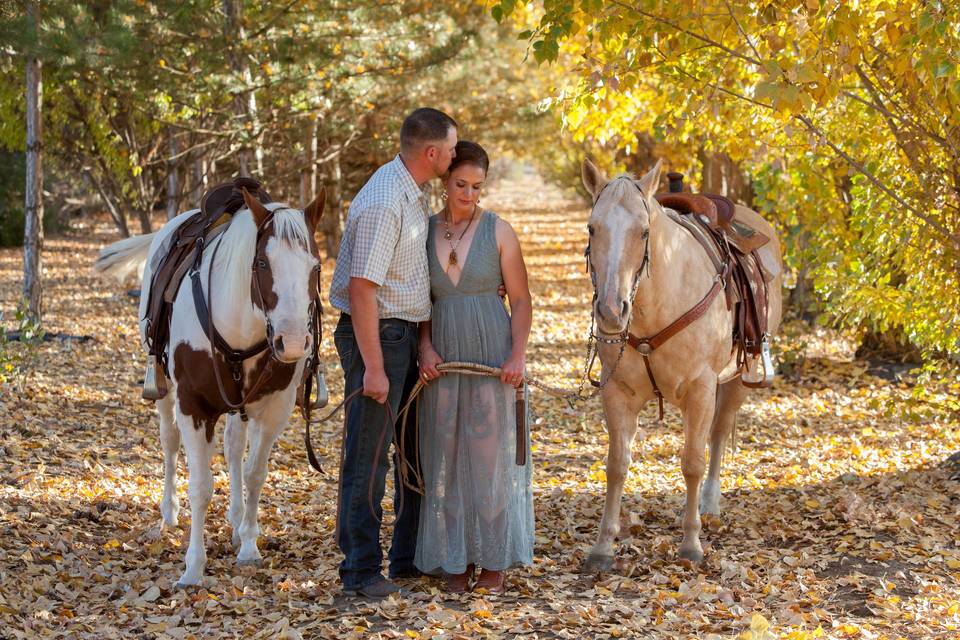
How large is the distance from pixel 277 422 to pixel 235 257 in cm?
98

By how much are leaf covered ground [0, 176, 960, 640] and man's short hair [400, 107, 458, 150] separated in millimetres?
1980

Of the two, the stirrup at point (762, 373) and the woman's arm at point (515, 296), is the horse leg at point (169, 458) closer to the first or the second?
the woman's arm at point (515, 296)

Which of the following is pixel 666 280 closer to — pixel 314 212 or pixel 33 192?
pixel 314 212

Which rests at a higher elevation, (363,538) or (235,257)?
(235,257)

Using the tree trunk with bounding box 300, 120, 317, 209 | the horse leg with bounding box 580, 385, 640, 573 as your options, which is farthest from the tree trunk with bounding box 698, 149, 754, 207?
the horse leg with bounding box 580, 385, 640, 573

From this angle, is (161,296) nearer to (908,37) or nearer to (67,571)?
(67,571)

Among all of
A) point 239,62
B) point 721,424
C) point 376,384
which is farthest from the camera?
point 239,62

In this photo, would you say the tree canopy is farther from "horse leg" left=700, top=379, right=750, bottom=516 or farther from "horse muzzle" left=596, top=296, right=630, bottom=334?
"horse leg" left=700, top=379, right=750, bottom=516

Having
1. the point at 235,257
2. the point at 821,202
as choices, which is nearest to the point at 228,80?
the point at 821,202

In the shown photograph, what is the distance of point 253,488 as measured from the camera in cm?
547

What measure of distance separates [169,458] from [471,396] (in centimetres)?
227

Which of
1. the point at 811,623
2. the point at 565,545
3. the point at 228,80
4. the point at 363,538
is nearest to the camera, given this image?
the point at 811,623

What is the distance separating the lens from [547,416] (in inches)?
378

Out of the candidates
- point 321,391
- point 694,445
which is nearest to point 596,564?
point 694,445
